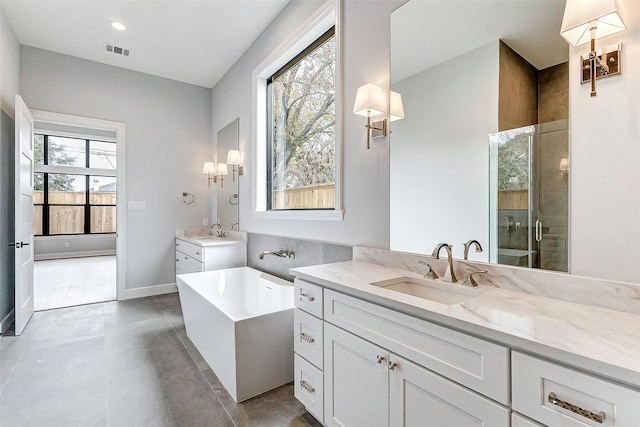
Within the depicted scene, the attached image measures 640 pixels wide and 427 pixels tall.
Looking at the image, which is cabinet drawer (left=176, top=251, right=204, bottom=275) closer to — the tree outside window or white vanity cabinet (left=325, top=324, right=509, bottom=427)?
the tree outside window

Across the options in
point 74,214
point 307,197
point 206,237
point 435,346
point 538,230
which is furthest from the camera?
point 74,214

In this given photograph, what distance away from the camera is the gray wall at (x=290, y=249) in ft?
7.45

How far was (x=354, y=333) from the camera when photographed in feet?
4.33

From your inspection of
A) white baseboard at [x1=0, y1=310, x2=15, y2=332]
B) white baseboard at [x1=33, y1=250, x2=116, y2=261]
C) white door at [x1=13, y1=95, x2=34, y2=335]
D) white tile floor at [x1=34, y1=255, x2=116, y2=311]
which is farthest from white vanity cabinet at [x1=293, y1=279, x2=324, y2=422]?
white baseboard at [x1=33, y1=250, x2=116, y2=261]

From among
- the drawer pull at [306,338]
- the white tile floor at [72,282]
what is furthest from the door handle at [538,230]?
the white tile floor at [72,282]

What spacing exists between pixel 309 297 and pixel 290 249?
120cm

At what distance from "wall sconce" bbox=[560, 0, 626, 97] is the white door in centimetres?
402

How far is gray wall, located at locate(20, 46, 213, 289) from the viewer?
3.62 m

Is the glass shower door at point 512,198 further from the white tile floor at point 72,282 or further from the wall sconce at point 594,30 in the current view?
the white tile floor at point 72,282

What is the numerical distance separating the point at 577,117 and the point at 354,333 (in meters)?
1.20

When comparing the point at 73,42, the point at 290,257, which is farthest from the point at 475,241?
the point at 73,42

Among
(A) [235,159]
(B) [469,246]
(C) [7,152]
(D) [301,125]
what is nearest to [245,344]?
(B) [469,246]

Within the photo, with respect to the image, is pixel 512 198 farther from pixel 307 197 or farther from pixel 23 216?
pixel 23 216

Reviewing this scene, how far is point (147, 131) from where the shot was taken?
4.17 m
